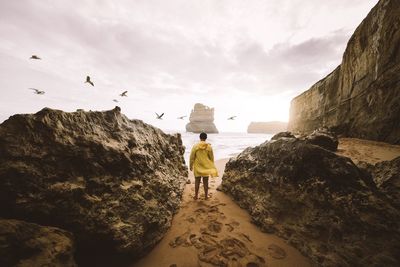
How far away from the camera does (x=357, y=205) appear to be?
2.37 metres

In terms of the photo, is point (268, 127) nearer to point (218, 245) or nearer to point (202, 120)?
point (202, 120)

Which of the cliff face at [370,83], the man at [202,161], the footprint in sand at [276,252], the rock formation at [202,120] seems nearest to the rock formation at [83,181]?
the footprint in sand at [276,252]

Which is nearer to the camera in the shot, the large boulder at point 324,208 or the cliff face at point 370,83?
the large boulder at point 324,208

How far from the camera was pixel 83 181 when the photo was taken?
2.43 metres

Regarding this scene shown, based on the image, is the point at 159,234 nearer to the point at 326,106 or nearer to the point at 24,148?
the point at 24,148

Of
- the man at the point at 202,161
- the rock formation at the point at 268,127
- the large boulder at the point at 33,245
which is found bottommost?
the large boulder at the point at 33,245

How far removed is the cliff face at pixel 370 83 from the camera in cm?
537

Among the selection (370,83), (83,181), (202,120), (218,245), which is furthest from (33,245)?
(202,120)

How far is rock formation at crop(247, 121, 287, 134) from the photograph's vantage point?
12475cm

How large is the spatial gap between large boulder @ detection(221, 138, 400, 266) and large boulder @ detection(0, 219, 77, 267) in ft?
9.76

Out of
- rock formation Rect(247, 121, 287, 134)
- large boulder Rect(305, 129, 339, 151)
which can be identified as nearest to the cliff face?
large boulder Rect(305, 129, 339, 151)

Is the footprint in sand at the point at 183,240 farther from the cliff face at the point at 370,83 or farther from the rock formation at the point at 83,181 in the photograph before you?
the cliff face at the point at 370,83

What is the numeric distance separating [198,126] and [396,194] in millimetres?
102893

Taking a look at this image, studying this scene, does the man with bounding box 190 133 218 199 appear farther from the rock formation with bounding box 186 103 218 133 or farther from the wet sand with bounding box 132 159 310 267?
the rock formation with bounding box 186 103 218 133
